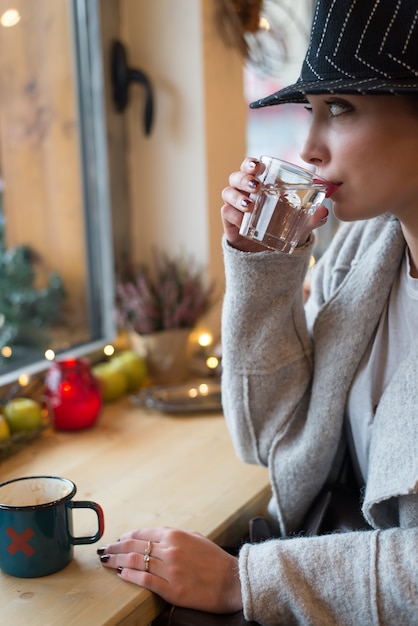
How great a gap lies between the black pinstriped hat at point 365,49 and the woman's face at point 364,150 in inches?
1.2

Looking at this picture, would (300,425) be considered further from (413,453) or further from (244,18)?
(244,18)

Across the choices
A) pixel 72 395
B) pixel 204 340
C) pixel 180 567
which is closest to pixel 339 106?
pixel 180 567

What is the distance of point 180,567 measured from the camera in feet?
2.96

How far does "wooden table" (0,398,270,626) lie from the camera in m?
0.86

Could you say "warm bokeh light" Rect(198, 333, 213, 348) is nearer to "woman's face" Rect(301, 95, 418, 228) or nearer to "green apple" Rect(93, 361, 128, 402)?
"green apple" Rect(93, 361, 128, 402)

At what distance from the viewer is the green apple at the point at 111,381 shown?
1.52 m

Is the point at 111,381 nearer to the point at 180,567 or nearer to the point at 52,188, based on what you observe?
the point at 52,188

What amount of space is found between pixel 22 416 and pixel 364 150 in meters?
0.79

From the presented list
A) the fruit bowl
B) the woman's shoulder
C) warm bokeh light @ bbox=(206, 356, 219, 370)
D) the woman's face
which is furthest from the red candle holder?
the woman's face

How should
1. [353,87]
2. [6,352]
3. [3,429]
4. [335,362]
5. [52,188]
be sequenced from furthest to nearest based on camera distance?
[52,188], [6,352], [3,429], [335,362], [353,87]

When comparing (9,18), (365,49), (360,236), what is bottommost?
(360,236)

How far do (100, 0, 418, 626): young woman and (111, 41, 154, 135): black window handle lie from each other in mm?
680

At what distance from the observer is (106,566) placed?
93 cm

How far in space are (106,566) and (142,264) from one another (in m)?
0.93
